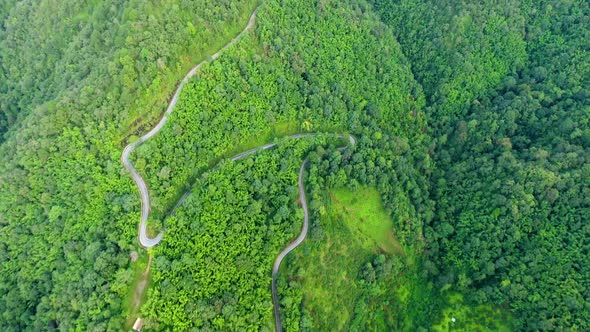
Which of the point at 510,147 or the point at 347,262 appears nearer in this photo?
the point at 347,262

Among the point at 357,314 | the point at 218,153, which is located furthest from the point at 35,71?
the point at 357,314

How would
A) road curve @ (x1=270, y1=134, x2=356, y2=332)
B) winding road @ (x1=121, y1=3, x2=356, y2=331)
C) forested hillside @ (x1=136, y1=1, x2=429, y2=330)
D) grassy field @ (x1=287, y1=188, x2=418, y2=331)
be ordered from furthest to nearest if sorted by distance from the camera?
grassy field @ (x1=287, y1=188, x2=418, y2=331) < road curve @ (x1=270, y1=134, x2=356, y2=332) < winding road @ (x1=121, y1=3, x2=356, y2=331) < forested hillside @ (x1=136, y1=1, x2=429, y2=330)

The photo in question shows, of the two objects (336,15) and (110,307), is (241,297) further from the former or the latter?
(336,15)

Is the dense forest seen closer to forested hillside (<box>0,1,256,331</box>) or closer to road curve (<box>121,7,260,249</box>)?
forested hillside (<box>0,1,256,331</box>)

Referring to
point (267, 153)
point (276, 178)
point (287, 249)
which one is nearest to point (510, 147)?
point (276, 178)

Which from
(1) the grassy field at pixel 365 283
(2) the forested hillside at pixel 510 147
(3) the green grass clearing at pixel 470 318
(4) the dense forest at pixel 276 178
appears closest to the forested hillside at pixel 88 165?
(4) the dense forest at pixel 276 178

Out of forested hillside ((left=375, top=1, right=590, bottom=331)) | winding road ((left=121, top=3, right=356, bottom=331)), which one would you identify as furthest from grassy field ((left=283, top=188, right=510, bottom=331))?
forested hillside ((left=375, top=1, right=590, bottom=331))

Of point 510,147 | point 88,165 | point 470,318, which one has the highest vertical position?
point 88,165

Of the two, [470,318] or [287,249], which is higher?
[287,249]

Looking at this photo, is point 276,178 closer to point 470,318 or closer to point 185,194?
point 185,194

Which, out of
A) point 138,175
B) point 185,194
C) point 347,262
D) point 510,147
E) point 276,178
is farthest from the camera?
point 510,147

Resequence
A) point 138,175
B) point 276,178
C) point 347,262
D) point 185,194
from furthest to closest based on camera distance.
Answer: point 276,178 → point 347,262 → point 185,194 → point 138,175
